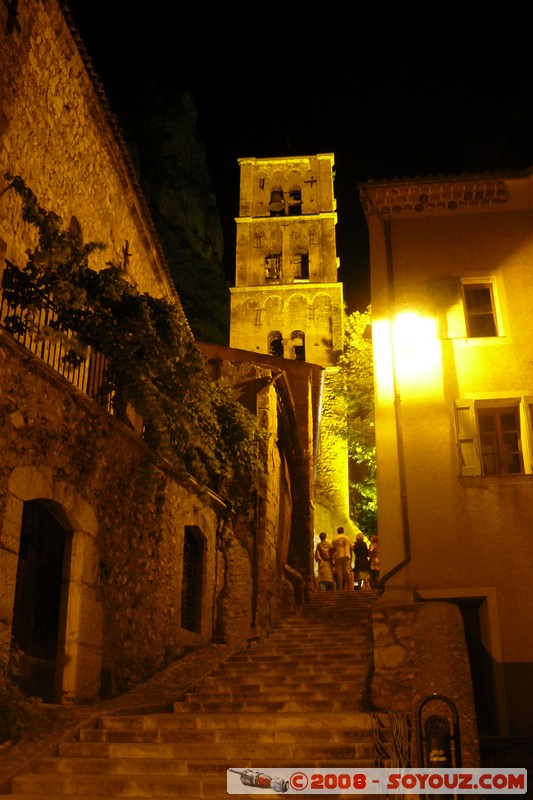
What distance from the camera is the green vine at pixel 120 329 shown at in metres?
9.27

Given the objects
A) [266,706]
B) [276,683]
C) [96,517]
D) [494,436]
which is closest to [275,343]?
[494,436]

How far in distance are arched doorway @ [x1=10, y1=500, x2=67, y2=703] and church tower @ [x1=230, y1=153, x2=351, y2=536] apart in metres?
30.3

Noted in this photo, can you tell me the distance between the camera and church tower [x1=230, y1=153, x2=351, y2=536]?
143 ft

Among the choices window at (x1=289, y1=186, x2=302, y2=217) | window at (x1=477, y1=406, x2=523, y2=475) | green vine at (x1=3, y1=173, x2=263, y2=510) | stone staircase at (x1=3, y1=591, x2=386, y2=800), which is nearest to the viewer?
stone staircase at (x1=3, y1=591, x2=386, y2=800)

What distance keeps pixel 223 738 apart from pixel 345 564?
39.6 feet

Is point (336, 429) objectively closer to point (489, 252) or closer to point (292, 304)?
point (292, 304)

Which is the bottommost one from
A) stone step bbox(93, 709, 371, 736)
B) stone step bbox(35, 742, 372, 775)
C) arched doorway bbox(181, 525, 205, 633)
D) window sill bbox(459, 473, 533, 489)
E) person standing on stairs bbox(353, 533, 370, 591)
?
stone step bbox(35, 742, 372, 775)

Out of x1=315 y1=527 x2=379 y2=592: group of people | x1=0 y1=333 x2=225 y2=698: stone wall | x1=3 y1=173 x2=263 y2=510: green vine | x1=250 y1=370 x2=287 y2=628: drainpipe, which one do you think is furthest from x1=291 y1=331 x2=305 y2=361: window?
x1=0 y1=333 x2=225 y2=698: stone wall

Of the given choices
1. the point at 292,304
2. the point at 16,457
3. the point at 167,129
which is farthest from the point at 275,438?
the point at 167,129

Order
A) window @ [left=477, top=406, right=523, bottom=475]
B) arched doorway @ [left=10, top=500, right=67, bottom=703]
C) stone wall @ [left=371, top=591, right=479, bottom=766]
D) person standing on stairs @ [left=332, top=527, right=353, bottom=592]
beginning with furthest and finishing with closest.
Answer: person standing on stairs @ [left=332, top=527, right=353, bottom=592] < window @ [left=477, top=406, right=523, bottom=475] < arched doorway @ [left=10, top=500, right=67, bottom=703] < stone wall @ [left=371, top=591, right=479, bottom=766]

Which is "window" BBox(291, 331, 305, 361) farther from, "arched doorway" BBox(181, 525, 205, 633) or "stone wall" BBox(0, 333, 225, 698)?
"stone wall" BBox(0, 333, 225, 698)

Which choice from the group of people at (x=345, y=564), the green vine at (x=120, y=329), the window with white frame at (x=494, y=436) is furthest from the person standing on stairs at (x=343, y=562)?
the window with white frame at (x=494, y=436)

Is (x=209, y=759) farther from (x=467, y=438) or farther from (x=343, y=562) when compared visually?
(x=343, y=562)

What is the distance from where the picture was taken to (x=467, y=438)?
34.5 ft
